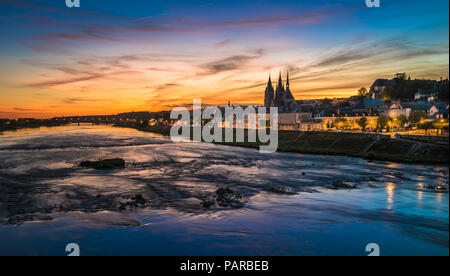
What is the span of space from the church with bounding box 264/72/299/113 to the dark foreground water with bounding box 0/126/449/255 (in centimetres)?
12623

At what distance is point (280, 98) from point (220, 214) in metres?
154

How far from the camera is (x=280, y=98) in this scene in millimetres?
167750

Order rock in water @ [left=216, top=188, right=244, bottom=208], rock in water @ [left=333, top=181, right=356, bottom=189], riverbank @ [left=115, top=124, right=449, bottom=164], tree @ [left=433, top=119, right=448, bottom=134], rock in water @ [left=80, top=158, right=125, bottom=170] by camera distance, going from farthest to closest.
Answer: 1. tree @ [left=433, top=119, right=448, bottom=134]
2. riverbank @ [left=115, top=124, right=449, bottom=164]
3. rock in water @ [left=80, top=158, right=125, bottom=170]
4. rock in water @ [left=333, top=181, right=356, bottom=189]
5. rock in water @ [left=216, top=188, right=244, bottom=208]

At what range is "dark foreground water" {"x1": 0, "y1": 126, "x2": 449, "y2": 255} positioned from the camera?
50.1ft

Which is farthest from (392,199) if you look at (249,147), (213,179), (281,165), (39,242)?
(249,147)

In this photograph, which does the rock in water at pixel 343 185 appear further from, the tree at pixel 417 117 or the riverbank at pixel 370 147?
the tree at pixel 417 117

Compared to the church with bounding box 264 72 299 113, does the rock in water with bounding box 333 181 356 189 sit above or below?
below

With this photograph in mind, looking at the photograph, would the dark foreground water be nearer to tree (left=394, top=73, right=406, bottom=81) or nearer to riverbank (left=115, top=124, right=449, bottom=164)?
riverbank (left=115, top=124, right=449, bottom=164)

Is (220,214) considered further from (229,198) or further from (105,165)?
(105,165)

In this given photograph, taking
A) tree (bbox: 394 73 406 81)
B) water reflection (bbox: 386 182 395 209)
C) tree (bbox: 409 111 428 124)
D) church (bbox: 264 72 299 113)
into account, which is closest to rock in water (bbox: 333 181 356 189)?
water reflection (bbox: 386 182 395 209)

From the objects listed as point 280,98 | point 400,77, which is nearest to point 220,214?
point 280,98

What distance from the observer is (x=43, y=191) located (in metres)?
26.6

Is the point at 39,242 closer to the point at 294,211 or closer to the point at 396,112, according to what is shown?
the point at 294,211
